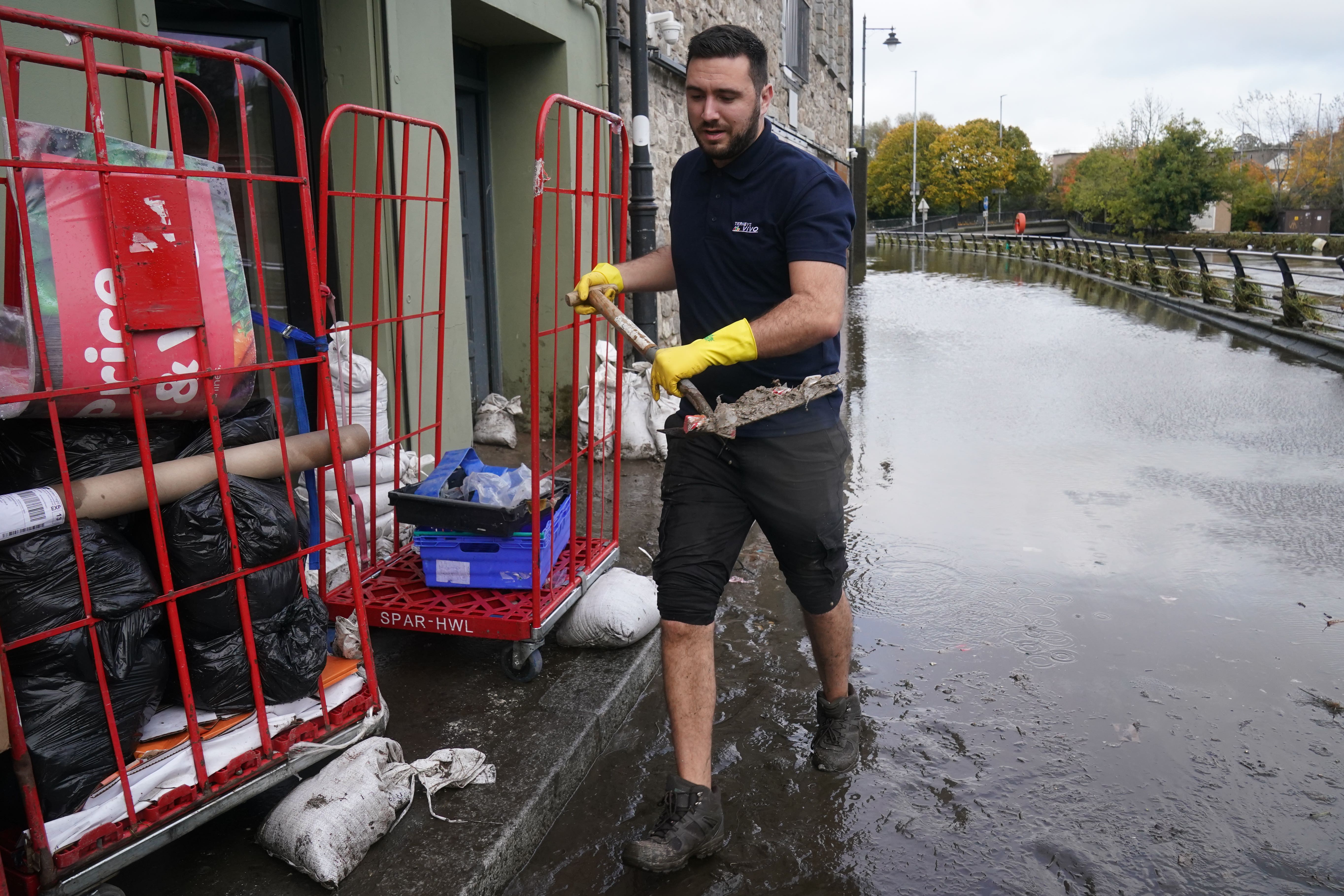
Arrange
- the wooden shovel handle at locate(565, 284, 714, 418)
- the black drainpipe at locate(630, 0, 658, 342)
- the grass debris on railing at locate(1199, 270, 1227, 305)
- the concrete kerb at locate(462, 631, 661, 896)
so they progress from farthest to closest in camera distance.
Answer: the grass debris on railing at locate(1199, 270, 1227, 305), the black drainpipe at locate(630, 0, 658, 342), the wooden shovel handle at locate(565, 284, 714, 418), the concrete kerb at locate(462, 631, 661, 896)

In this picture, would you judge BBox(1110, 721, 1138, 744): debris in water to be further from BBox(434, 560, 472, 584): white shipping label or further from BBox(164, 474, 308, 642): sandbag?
BBox(164, 474, 308, 642): sandbag

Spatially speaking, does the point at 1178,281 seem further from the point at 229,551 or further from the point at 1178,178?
the point at 1178,178

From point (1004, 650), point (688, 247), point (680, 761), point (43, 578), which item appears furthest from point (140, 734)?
point (1004, 650)

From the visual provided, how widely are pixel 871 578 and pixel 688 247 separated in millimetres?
2378

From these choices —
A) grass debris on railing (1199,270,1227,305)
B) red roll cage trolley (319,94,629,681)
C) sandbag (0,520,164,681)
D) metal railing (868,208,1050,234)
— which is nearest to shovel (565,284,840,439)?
red roll cage trolley (319,94,629,681)

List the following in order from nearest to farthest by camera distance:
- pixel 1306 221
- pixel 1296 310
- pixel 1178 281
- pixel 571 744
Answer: pixel 571 744
pixel 1296 310
pixel 1178 281
pixel 1306 221

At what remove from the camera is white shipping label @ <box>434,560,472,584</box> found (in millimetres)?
3525

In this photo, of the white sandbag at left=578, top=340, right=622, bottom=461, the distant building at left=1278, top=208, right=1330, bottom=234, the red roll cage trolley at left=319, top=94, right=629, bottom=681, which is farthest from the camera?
the distant building at left=1278, top=208, right=1330, bottom=234

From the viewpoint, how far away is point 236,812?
8.77 feet

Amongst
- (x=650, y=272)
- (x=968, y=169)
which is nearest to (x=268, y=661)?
(x=650, y=272)

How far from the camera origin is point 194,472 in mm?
2322

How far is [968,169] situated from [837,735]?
8170 centimetres

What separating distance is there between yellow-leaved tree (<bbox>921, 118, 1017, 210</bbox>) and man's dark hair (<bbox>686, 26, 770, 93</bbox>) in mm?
80804

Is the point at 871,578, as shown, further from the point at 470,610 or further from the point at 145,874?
Answer: the point at 145,874
